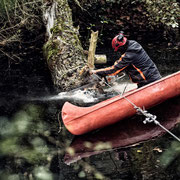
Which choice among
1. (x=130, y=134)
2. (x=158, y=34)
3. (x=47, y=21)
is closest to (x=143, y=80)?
(x=130, y=134)

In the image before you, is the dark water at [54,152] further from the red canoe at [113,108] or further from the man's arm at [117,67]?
the man's arm at [117,67]

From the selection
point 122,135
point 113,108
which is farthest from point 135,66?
point 122,135

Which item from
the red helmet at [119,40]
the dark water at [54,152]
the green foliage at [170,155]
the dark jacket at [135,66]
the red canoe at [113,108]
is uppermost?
the red helmet at [119,40]

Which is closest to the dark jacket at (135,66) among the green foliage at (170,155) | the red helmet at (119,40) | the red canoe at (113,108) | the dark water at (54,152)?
the red helmet at (119,40)

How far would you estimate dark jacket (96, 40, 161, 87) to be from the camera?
5.78 meters

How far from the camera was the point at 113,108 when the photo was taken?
545cm

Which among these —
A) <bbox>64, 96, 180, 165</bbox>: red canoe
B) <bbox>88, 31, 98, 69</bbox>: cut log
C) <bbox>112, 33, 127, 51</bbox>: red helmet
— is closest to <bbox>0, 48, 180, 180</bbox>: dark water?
<bbox>64, 96, 180, 165</bbox>: red canoe

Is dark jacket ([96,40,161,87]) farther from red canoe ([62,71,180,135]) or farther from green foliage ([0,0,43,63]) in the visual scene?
green foliage ([0,0,43,63])

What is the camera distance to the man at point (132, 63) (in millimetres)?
5767

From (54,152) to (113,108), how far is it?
1.33 meters

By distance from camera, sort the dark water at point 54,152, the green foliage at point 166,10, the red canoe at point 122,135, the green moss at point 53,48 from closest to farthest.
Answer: the dark water at point 54,152
the red canoe at point 122,135
the green moss at point 53,48
the green foliage at point 166,10

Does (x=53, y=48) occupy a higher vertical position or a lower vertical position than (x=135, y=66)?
lower

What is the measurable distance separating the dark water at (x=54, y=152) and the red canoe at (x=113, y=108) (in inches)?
16.8

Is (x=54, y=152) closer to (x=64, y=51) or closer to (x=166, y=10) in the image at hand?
(x=64, y=51)
